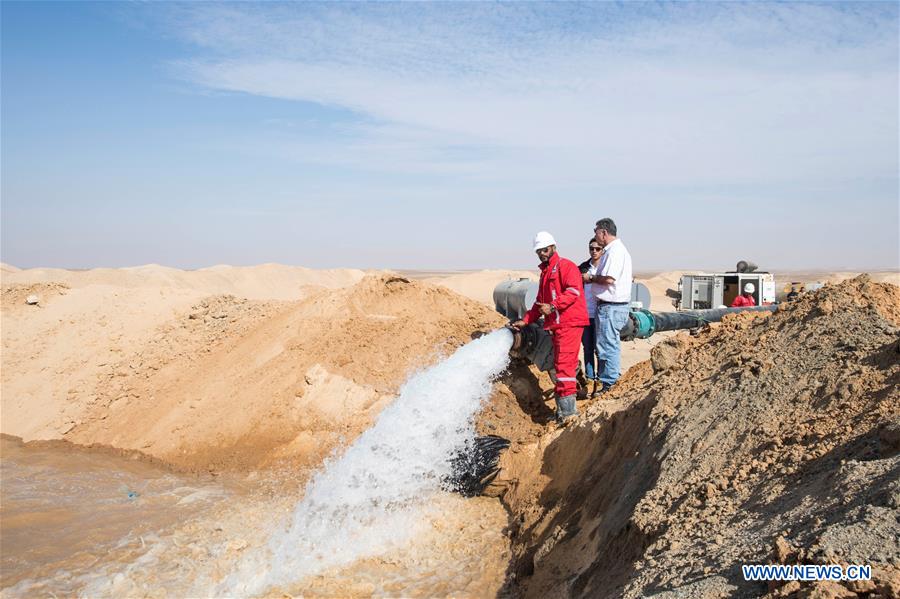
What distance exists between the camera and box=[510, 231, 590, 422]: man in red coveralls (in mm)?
5660

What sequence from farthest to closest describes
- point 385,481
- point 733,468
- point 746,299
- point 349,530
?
point 746,299 → point 385,481 → point 349,530 → point 733,468

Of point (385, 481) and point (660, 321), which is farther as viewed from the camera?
point (660, 321)

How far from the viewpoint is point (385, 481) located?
5.56 m

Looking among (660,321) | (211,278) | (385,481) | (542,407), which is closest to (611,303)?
(542,407)

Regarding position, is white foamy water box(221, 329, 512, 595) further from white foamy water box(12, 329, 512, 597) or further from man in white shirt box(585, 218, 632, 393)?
man in white shirt box(585, 218, 632, 393)

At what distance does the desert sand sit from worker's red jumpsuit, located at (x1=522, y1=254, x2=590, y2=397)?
35 cm

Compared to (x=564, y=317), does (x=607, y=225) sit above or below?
above

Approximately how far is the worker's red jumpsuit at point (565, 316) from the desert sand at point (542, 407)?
13.8 inches

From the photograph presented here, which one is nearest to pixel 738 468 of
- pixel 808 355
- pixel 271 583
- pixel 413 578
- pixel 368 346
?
pixel 808 355

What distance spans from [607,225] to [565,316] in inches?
43.7

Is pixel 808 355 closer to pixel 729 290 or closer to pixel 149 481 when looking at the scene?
pixel 149 481

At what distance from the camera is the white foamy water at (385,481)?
186 inches

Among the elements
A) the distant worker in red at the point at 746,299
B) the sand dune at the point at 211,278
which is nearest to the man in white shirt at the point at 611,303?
the distant worker in red at the point at 746,299

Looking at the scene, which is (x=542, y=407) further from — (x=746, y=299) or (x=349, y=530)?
(x=746, y=299)
